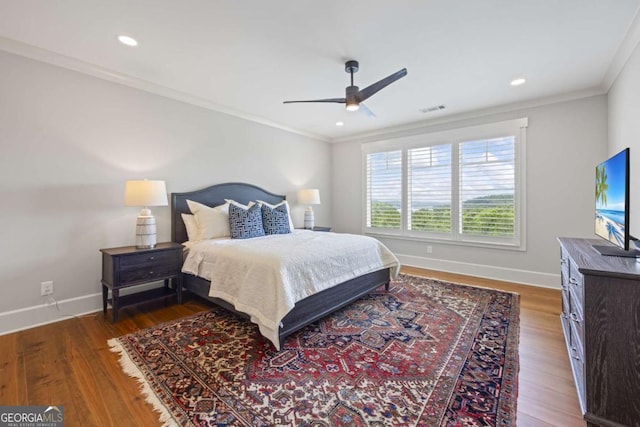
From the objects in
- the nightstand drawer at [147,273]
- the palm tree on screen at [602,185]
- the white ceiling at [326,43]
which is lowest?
the nightstand drawer at [147,273]

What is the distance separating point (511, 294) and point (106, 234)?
496 centimetres

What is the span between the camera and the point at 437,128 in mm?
4762

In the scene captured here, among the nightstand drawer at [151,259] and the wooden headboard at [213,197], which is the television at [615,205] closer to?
the nightstand drawer at [151,259]

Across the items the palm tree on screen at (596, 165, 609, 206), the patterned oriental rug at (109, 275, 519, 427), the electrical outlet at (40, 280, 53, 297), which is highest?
the palm tree on screen at (596, 165, 609, 206)

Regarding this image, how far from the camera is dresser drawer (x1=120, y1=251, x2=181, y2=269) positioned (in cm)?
279

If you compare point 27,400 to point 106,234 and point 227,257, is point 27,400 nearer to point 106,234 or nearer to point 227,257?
point 227,257

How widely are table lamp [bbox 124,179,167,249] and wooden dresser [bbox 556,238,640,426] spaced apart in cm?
360

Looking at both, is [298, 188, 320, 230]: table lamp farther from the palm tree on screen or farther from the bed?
the palm tree on screen

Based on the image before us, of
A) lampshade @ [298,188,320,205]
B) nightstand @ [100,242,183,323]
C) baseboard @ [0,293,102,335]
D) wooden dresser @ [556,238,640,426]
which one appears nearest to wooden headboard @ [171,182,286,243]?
lampshade @ [298,188,320,205]

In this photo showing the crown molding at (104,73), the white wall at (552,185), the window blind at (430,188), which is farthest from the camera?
the window blind at (430,188)

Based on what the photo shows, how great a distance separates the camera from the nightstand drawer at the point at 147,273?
9.12 feet

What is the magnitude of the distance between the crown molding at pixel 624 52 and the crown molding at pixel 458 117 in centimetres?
29

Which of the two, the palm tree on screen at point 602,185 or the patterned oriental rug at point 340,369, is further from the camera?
the palm tree on screen at point 602,185

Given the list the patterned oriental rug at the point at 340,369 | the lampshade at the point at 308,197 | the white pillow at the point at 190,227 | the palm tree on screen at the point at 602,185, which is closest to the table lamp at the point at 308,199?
the lampshade at the point at 308,197
